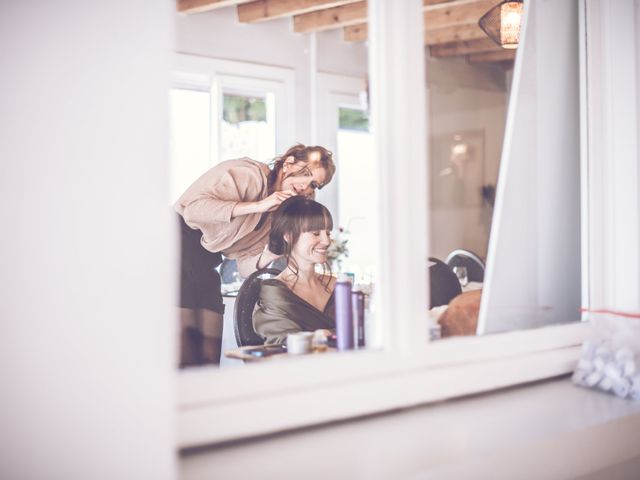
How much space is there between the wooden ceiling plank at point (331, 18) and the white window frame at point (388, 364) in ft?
10.6

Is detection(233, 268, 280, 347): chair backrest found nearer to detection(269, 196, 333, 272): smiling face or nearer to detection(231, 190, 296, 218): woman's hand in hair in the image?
detection(269, 196, 333, 272): smiling face

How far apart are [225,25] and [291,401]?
3.94 m

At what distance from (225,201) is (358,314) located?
1.39 meters

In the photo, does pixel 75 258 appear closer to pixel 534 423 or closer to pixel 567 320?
pixel 534 423

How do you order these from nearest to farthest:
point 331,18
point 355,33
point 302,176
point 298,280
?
point 298,280, point 302,176, point 331,18, point 355,33

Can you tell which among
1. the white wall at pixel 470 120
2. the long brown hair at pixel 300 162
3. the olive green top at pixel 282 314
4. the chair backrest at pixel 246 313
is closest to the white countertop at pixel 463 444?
the white wall at pixel 470 120

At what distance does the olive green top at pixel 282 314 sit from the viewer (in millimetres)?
2615

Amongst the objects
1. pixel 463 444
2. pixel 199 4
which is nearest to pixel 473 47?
pixel 199 4

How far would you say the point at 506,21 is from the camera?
2.62 metres

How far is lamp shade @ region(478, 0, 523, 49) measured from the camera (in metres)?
2.54

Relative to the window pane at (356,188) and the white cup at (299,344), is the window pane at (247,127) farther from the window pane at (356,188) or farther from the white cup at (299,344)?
the white cup at (299,344)

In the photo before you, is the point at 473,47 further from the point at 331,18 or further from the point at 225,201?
the point at 225,201

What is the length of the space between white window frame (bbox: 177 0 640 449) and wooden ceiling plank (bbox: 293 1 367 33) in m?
3.22

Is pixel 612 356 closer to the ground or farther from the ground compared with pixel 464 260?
closer to the ground
